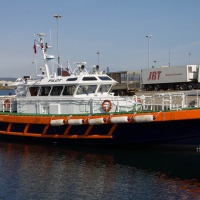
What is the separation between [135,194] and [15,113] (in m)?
9.28

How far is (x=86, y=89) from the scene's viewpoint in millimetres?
16453

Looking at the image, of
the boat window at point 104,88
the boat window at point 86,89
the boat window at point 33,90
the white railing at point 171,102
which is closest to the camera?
the white railing at point 171,102

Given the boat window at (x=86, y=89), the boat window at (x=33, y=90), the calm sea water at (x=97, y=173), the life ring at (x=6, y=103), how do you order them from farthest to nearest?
the life ring at (x=6, y=103) → the boat window at (x=33, y=90) → the boat window at (x=86, y=89) → the calm sea water at (x=97, y=173)

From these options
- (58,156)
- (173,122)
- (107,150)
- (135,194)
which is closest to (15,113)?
(58,156)

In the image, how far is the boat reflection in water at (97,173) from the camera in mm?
11023

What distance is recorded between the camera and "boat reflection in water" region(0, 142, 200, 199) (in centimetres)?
1102

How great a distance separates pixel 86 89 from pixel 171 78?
24266 millimetres

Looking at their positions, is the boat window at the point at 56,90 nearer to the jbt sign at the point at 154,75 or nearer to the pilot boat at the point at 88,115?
the pilot boat at the point at 88,115

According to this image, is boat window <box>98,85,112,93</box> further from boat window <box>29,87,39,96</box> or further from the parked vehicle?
the parked vehicle

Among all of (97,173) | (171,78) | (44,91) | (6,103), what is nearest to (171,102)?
(97,173)

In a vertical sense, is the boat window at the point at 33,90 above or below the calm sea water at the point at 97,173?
above

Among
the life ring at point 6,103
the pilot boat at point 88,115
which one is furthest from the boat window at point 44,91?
the life ring at point 6,103

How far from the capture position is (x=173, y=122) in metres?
14.2

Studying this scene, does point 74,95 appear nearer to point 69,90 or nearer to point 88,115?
point 69,90
